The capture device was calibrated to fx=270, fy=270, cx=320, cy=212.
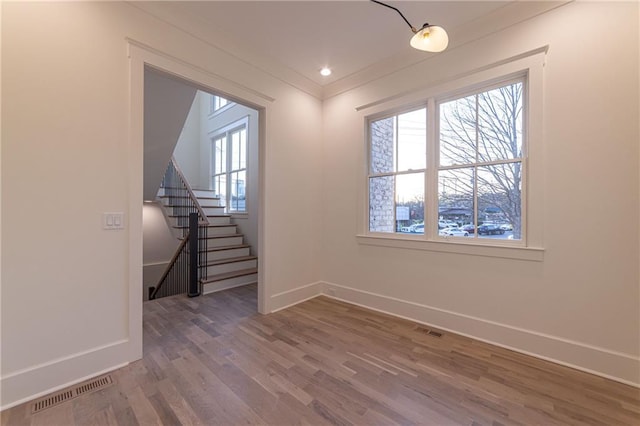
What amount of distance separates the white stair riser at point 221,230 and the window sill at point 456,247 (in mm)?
3105

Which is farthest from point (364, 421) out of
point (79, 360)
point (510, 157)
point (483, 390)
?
point (510, 157)

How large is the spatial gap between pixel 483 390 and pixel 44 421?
108 inches

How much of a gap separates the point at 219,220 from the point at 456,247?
4.69 m

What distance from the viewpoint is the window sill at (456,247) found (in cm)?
233

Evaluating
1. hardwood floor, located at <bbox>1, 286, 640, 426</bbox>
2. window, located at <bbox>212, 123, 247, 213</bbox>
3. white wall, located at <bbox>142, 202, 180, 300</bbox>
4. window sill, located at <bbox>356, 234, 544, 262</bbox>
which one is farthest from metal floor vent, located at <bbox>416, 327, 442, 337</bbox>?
white wall, located at <bbox>142, 202, 180, 300</bbox>

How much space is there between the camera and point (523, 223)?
2.40m

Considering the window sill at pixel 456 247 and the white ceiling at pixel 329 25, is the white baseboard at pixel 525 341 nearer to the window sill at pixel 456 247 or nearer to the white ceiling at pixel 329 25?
the window sill at pixel 456 247

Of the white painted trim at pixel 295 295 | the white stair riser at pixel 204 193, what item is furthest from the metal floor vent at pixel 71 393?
the white stair riser at pixel 204 193

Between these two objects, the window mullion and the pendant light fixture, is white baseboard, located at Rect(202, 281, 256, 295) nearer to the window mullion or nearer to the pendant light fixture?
the window mullion

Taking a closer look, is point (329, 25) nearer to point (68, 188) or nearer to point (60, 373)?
point (68, 188)

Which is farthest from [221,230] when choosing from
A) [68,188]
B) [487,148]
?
[487,148]

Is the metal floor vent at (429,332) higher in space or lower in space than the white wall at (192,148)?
lower

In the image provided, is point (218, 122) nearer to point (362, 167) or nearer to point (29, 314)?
point (362, 167)

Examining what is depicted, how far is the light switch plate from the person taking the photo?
2082mm
